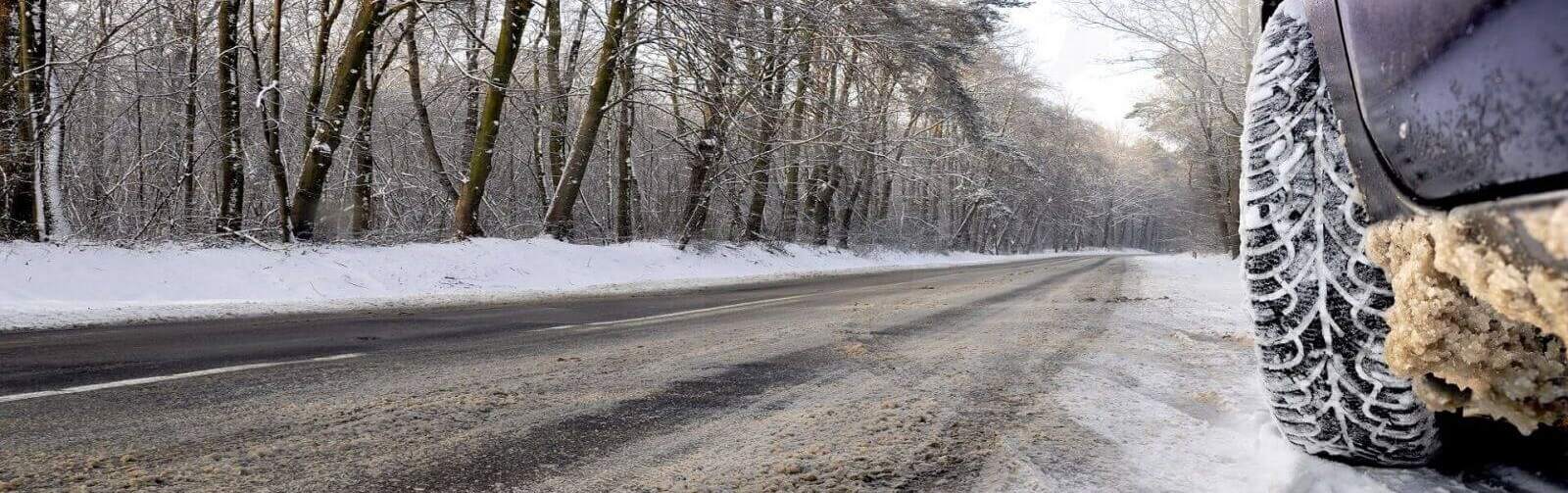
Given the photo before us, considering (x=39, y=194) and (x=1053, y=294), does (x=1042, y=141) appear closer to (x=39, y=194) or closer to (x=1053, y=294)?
(x=1053, y=294)

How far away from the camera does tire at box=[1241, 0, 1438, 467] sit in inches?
53.4

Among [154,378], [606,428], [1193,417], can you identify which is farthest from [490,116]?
[1193,417]

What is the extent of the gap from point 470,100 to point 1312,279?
55.4 feet

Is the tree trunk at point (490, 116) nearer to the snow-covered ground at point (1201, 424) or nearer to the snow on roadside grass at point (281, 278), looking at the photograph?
the snow on roadside grass at point (281, 278)

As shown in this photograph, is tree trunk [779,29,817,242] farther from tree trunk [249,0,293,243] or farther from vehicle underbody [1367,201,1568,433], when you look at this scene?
vehicle underbody [1367,201,1568,433]

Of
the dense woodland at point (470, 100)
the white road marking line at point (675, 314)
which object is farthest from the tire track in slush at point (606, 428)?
the dense woodland at point (470, 100)

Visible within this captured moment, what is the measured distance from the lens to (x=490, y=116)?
12.4 metres

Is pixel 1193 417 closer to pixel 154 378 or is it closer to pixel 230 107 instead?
pixel 154 378

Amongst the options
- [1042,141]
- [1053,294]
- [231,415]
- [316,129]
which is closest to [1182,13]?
[1053,294]

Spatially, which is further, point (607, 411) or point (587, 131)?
point (587, 131)

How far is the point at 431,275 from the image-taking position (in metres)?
10.2

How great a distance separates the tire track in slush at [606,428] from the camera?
158cm

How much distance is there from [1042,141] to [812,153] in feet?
78.9

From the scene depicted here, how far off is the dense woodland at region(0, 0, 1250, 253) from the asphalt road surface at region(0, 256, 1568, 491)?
7.26m
